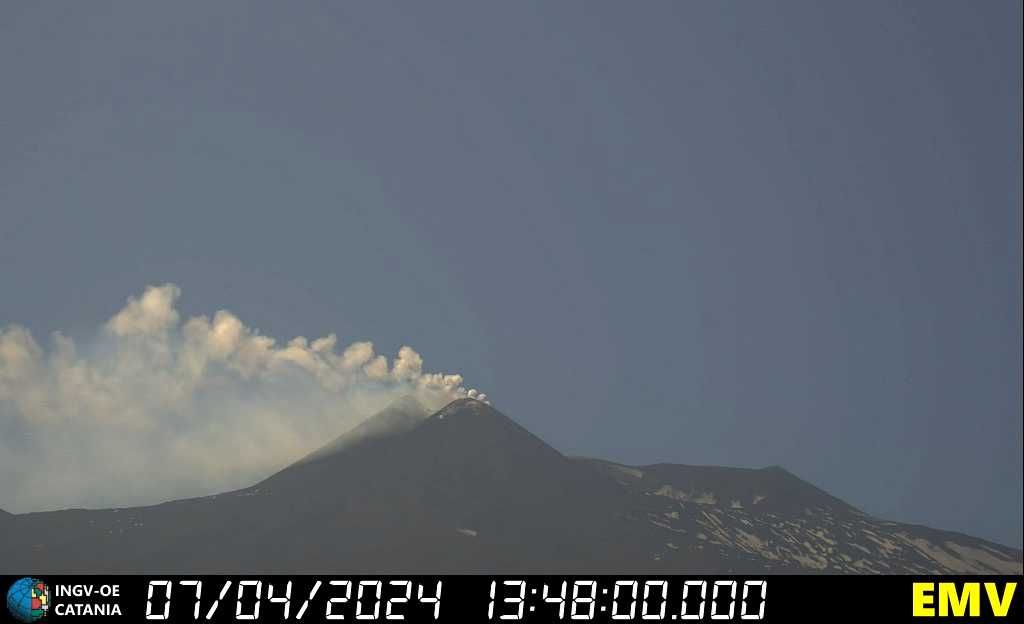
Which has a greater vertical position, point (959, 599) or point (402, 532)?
point (402, 532)

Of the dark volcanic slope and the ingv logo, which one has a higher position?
the dark volcanic slope

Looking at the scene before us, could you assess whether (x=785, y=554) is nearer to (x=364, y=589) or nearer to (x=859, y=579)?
(x=859, y=579)

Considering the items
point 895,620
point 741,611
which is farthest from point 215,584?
point 895,620

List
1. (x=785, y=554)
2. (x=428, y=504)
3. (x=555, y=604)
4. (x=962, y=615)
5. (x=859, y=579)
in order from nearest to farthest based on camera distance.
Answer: (x=962, y=615)
(x=555, y=604)
(x=859, y=579)
(x=428, y=504)
(x=785, y=554)

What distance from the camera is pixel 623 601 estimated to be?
6047 cm

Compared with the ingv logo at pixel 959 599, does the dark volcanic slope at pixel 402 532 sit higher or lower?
higher

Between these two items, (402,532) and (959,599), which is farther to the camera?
(402,532)

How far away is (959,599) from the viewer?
56.2 m

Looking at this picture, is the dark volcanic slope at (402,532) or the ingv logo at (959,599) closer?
the ingv logo at (959,599)

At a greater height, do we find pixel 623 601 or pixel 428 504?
pixel 428 504

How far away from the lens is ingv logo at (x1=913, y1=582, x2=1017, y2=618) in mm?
55281

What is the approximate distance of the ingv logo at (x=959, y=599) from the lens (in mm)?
55281

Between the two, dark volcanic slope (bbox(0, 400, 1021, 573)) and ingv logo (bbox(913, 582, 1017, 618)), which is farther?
dark volcanic slope (bbox(0, 400, 1021, 573))

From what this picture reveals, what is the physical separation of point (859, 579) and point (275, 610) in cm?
3827
